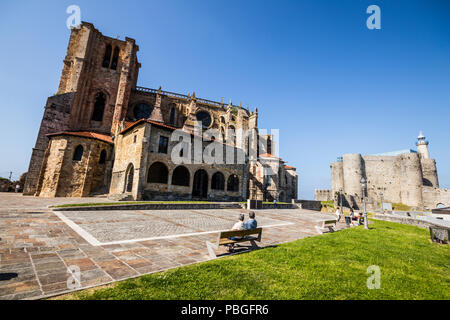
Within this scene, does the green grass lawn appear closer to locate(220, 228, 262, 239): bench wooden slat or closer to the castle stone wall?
locate(220, 228, 262, 239): bench wooden slat

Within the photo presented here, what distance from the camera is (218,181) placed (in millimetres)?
26625

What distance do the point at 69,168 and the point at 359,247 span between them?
25.4m

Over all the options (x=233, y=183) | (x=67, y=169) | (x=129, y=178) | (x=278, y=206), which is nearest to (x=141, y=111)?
(x=67, y=169)

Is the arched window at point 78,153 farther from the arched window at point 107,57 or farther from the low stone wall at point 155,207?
the arched window at point 107,57

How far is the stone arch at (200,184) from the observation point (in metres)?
25.3

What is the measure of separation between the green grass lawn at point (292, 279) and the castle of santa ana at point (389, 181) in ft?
135

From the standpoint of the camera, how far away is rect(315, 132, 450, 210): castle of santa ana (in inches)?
1489

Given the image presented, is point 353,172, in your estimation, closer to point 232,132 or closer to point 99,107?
point 232,132

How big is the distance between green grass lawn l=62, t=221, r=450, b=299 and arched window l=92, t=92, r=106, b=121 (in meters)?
32.2

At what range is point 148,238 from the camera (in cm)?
614

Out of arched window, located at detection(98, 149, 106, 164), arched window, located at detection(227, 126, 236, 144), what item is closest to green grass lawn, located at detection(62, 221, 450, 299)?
arched window, located at detection(98, 149, 106, 164)
